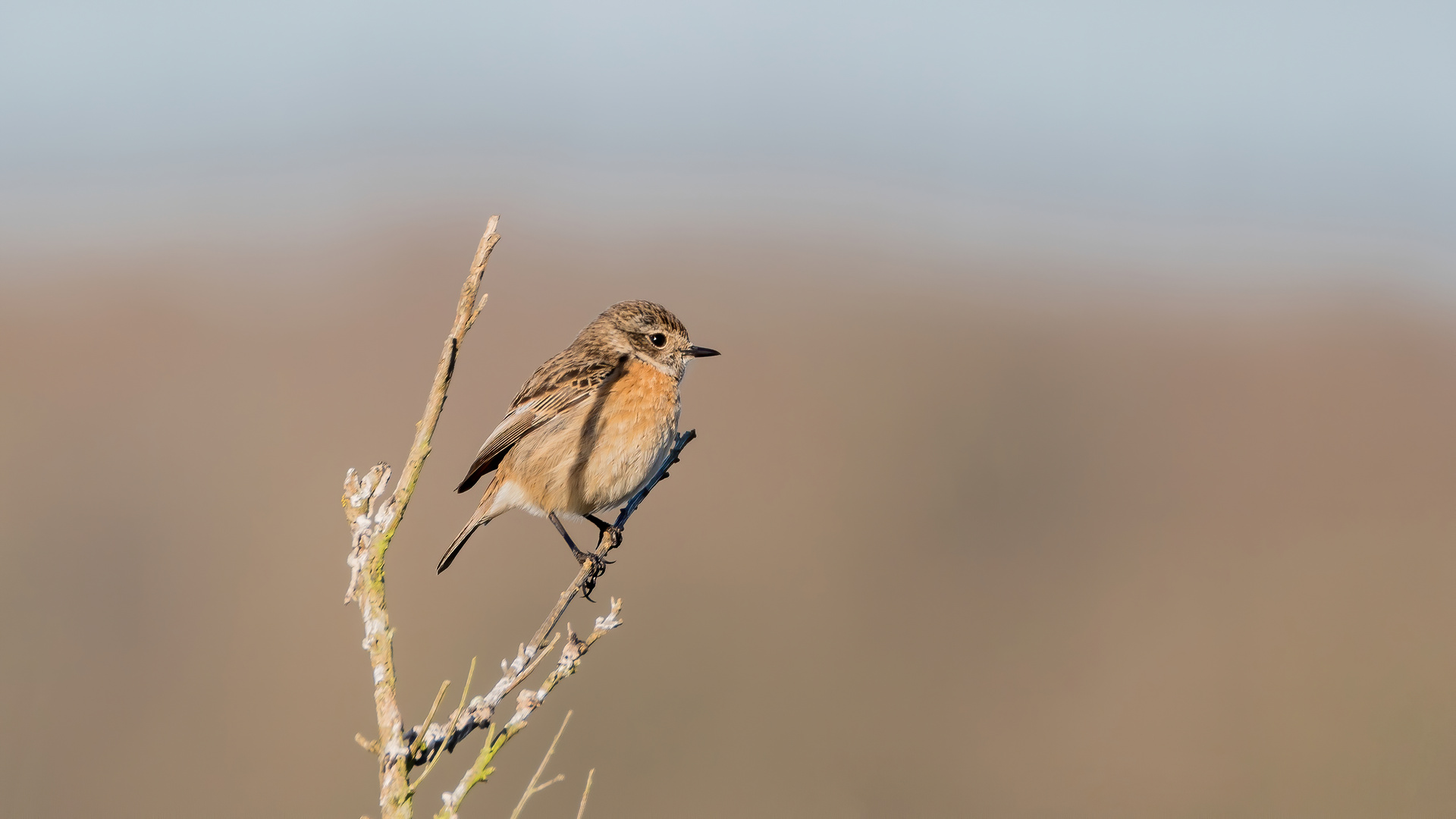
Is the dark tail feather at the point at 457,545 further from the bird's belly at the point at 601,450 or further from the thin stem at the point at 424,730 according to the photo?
the thin stem at the point at 424,730

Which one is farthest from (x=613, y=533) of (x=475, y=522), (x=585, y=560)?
(x=475, y=522)

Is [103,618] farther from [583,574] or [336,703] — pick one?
Answer: [583,574]

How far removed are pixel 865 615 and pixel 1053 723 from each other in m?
4.70

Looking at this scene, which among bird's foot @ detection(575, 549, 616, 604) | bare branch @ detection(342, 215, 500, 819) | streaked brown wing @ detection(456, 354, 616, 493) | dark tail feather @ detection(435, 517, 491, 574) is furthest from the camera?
streaked brown wing @ detection(456, 354, 616, 493)

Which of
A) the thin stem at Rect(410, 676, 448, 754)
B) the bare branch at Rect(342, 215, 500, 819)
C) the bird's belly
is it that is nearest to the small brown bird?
the bird's belly

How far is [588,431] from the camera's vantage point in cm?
589

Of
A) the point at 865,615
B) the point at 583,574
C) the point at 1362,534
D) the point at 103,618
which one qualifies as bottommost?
the point at 103,618

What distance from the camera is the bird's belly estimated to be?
18.8 feet

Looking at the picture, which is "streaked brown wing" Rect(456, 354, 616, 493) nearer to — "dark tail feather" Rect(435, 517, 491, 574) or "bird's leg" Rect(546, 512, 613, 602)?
"dark tail feather" Rect(435, 517, 491, 574)

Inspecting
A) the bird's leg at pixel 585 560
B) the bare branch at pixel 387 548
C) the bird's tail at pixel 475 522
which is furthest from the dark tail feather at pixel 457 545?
the bare branch at pixel 387 548

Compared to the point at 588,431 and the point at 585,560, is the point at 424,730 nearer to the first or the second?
the point at 585,560

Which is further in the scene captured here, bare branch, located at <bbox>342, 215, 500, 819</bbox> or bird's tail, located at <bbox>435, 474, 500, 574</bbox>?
bird's tail, located at <bbox>435, 474, 500, 574</bbox>

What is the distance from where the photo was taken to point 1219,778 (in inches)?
647

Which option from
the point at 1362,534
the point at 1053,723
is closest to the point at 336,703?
the point at 1053,723
